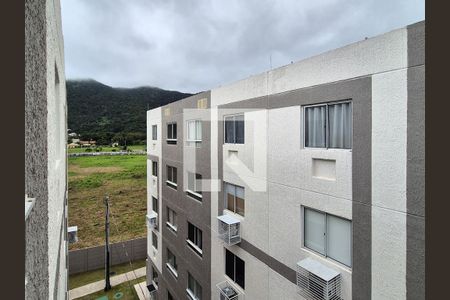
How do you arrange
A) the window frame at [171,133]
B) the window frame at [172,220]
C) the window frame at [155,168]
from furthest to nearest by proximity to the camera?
the window frame at [155,168] < the window frame at [172,220] < the window frame at [171,133]

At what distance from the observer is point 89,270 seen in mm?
17953

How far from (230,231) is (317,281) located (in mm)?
3173

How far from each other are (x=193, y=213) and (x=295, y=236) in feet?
18.7

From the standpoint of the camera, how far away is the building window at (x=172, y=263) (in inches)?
478

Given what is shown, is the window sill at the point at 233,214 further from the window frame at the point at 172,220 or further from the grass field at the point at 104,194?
the grass field at the point at 104,194

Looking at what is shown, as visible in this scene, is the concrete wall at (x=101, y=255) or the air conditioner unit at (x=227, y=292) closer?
the air conditioner unit at (x=227, y=292)

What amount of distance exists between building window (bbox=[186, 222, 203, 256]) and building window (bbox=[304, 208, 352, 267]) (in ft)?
18.9

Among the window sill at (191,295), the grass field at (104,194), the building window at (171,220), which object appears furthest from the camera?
the grass field at (104,194)

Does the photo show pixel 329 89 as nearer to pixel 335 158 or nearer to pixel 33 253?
pixel 335 158

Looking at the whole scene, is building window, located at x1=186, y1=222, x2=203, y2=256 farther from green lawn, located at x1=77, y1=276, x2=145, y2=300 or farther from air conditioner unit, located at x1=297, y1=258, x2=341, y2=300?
green lawn, located at x1=77, y1=276, x2=145, y2=300

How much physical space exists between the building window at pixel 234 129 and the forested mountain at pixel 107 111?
2291cm

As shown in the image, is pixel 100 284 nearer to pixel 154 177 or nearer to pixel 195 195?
pixel 154 177

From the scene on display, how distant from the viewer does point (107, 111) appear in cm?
4422

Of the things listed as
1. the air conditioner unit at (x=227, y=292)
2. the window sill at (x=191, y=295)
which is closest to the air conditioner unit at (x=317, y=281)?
the air conditioner unit at (x=227, y=292)
